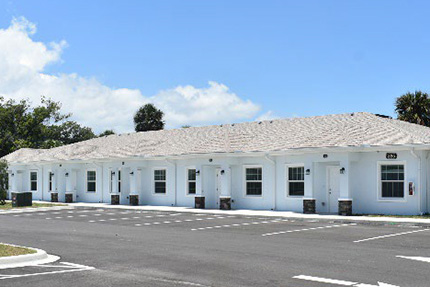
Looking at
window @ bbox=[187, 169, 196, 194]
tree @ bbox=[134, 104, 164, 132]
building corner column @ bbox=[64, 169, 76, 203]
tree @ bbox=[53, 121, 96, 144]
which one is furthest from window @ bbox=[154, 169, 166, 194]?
tree @ bbox=[53, 121, 96, 144]

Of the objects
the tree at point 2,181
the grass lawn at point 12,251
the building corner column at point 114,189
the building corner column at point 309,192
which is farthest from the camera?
the tree at point 2,181

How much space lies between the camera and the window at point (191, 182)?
1207 inches

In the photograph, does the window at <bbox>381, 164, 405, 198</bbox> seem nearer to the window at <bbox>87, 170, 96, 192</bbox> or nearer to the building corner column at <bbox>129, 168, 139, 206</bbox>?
the building corner column at <bbox>129, 168, 139, 206</bbox>

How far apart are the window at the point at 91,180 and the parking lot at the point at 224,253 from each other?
49.7 feet

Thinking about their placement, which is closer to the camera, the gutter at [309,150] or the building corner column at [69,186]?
the gutter at [309,150]

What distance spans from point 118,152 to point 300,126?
12.3 metres

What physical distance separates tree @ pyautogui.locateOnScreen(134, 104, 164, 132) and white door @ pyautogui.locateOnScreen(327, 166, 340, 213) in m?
40.3

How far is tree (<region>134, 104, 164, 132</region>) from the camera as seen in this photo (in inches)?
2512

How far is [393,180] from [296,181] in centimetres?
471

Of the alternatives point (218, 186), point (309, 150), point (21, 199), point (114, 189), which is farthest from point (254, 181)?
point (21, 199)

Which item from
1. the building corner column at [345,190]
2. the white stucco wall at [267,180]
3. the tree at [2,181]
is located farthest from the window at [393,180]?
the tree at [2,181]

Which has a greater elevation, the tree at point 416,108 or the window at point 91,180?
the tree at point 416,108

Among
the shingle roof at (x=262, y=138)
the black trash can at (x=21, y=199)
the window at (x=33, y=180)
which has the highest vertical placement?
the shingle roof at (x=262, y=138)

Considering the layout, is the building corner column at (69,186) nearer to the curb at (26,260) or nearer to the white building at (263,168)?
the white building at (263,168)
